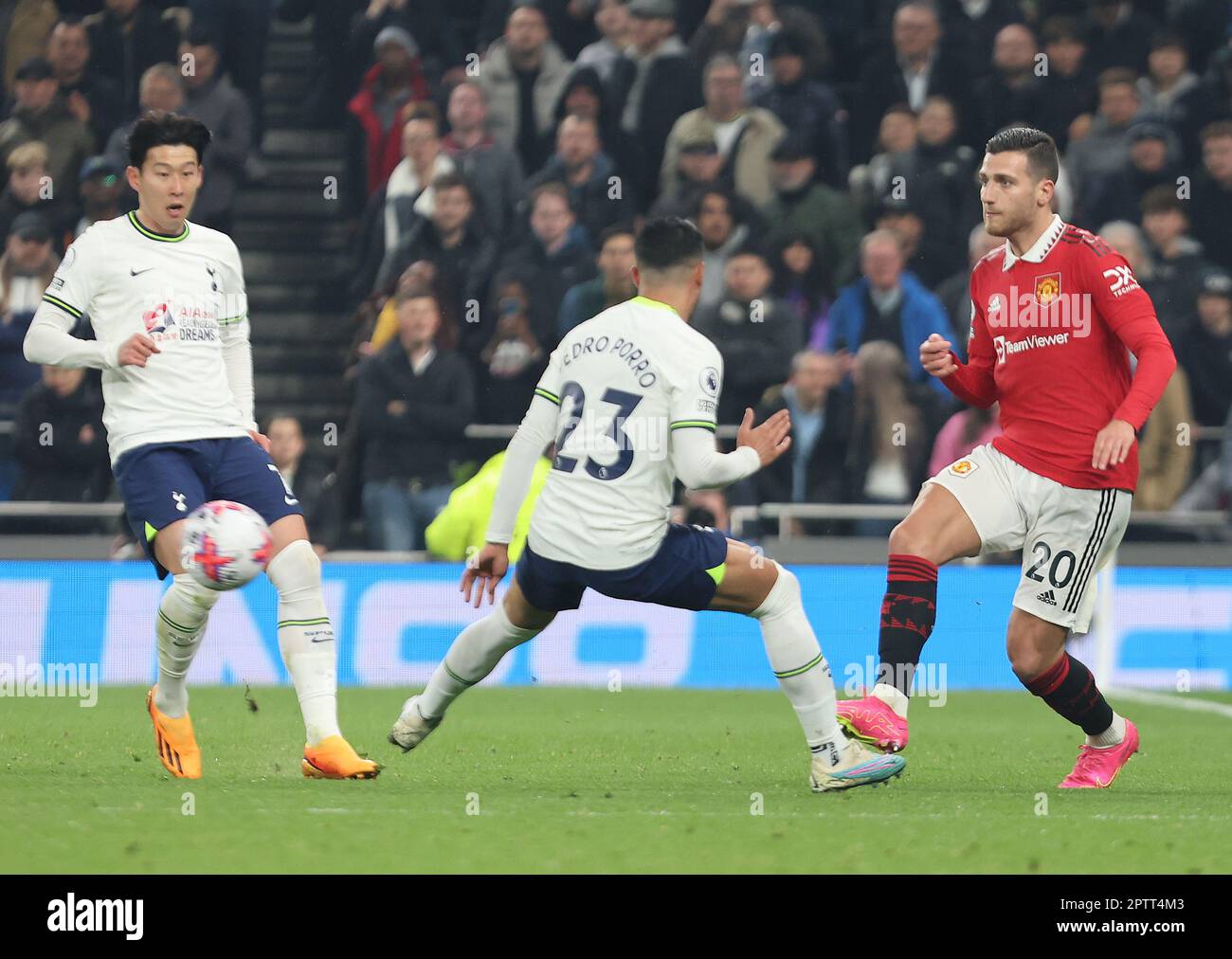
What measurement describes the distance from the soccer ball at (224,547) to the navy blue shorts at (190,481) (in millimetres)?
187

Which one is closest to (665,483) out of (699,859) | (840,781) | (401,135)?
(840,781)

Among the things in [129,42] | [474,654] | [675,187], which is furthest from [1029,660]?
[129,42]

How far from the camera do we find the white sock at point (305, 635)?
21.8 ft

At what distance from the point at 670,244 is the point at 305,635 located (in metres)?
1.80

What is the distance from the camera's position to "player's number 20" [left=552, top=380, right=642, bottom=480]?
6.27 metres

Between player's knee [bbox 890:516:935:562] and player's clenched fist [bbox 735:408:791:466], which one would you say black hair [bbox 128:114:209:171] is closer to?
player's clenched fist [bbox 735:408:791:466]

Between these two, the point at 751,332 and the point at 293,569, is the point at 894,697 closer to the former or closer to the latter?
the point at 293,569

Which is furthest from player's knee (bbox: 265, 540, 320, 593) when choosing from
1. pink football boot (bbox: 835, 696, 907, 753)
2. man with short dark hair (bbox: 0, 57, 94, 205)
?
man with short dark hair (bbox: 0, 57, 94, 205)

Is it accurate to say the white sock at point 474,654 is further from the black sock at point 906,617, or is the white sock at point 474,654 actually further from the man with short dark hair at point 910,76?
the man with short dark hair at point 910,76

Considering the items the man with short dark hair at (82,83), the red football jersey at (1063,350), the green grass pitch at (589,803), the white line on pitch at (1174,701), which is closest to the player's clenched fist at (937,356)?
the red football jersey at (1063,350)
